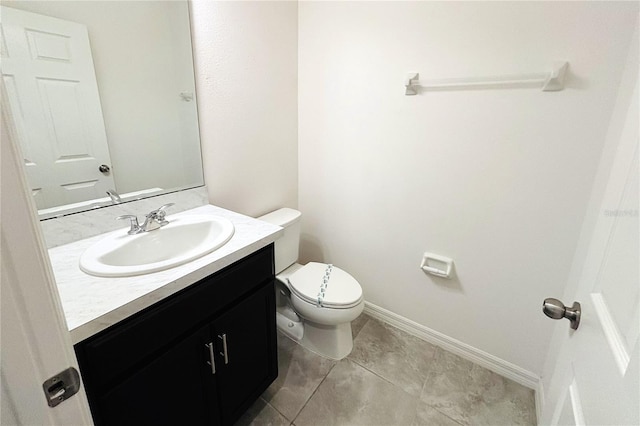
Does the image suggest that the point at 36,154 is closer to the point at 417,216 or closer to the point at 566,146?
the point at 417,216

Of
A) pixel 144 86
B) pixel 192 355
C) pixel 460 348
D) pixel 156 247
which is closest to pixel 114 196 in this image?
pixel 156 247

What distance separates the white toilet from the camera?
5.07ft

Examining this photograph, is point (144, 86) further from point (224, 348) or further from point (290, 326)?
point (290, 326)

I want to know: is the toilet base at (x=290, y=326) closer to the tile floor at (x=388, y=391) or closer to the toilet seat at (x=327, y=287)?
the tile floor at (x=388, y=391)

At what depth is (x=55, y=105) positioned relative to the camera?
1.00m

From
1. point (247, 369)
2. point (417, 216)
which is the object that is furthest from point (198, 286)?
point (417, 216)

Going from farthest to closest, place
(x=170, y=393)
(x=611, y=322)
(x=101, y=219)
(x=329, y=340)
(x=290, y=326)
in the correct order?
(x=290, y=326), (x=329, y=340), (x=101, y=219), (x=170, y=393), (x=611, y=322)

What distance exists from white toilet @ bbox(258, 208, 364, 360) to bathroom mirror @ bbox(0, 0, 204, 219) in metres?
0.60

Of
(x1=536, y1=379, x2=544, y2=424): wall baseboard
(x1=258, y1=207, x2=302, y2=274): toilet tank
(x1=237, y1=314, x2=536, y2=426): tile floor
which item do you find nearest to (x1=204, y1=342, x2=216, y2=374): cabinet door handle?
(x1=237, y1=314, x2=536, y2=426): tile floor

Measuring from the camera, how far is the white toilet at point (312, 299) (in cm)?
154

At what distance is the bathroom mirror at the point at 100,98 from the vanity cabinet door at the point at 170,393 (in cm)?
64

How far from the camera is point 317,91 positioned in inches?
72.9

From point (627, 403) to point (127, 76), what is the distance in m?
1.66

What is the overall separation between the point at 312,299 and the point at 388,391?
60 centimetres
